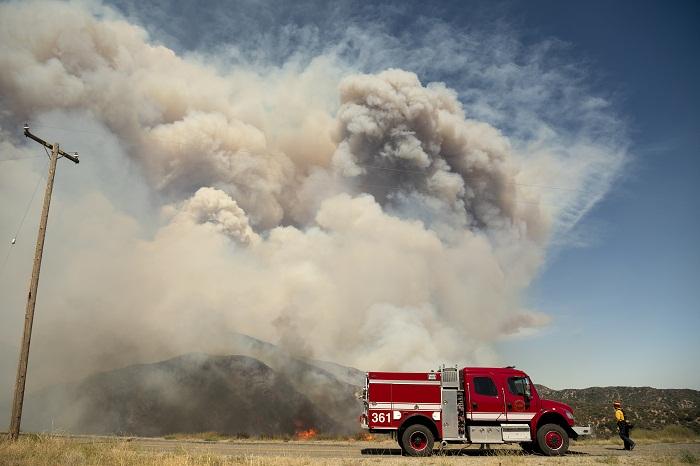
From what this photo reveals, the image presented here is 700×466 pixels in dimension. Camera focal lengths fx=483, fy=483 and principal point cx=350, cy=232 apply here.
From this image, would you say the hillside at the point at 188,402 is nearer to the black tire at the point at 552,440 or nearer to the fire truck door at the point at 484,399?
the fire truck door at the point at 484,399

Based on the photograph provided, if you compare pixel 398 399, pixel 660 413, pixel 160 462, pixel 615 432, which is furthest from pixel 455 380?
pixel 660 413

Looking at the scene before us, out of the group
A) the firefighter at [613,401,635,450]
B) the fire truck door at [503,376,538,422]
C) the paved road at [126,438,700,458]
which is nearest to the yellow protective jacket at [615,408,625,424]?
the firefighter at [613,401,635,450]

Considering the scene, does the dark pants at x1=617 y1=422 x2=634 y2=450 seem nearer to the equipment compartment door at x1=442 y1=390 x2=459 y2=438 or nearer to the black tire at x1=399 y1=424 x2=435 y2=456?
the equipment compartment door at x1=442 y1=390 x2=459 y2=438

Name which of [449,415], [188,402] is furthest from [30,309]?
[188,402]

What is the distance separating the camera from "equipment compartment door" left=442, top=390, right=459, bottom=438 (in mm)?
14828

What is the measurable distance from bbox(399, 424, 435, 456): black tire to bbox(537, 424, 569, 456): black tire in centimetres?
334

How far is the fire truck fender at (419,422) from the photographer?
1480 centimetres

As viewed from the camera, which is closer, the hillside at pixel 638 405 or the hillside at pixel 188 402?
the hillside at pixel 638 405

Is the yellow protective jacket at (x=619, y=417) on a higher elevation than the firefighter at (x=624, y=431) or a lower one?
higher

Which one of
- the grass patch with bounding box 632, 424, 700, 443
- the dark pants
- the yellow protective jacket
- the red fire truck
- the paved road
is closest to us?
the red fire truck

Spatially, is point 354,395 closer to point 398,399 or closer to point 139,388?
point 139,388

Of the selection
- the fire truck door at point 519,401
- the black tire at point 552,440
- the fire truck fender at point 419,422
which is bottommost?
the black tire at point 552,440

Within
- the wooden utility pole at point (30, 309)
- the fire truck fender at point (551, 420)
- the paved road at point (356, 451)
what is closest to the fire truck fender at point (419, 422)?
the paved road at point (356, 451)

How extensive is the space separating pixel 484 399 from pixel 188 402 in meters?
40.1
